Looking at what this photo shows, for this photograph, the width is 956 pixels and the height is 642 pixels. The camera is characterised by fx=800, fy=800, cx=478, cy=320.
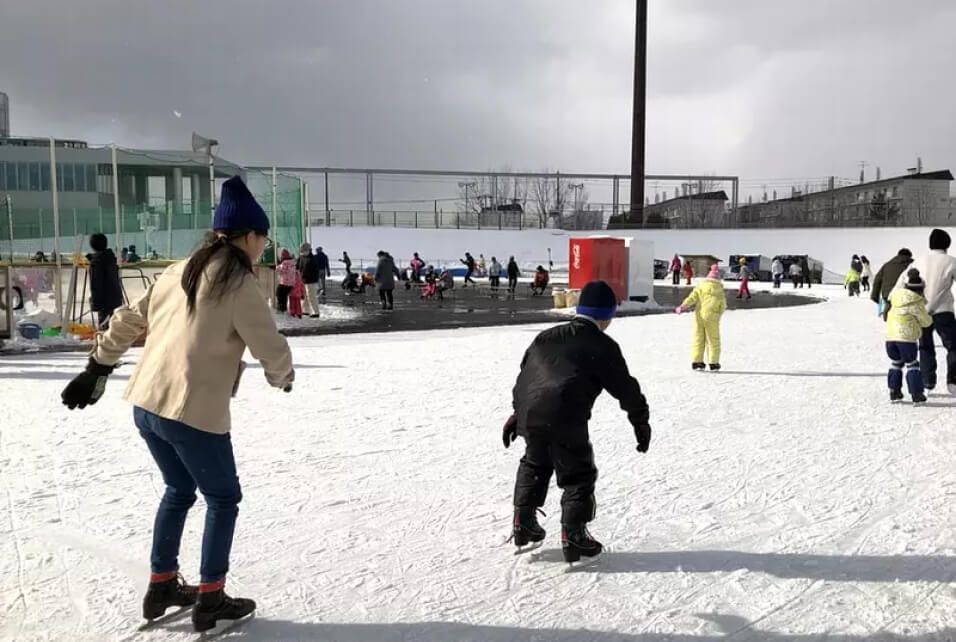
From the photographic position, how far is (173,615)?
289 centimetres

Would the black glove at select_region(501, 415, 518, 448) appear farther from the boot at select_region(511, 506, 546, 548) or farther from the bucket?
the bucket

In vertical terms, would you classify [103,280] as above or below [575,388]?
above

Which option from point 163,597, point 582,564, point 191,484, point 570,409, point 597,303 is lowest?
point 582,564

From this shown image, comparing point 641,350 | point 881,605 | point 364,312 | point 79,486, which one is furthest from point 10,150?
point 881,605

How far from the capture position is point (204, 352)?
2.55m

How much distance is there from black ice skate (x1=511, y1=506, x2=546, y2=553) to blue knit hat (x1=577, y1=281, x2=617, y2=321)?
34.4 inches

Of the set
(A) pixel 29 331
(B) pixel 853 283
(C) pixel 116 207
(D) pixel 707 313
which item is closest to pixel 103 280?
(A) pixel 29 331

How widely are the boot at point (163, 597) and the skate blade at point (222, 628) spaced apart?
0.17m

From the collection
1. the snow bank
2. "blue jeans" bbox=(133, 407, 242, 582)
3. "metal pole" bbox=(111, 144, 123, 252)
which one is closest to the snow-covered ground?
"blue jeans" bbox=(133, 407, 242, 582)

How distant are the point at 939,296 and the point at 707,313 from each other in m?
2.46

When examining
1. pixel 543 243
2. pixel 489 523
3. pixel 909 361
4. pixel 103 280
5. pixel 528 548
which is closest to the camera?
pixel 528 548

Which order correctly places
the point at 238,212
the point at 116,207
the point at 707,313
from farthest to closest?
the point at 116,207, the point at 707,313, the point at 238,212

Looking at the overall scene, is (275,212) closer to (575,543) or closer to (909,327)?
(909,327)

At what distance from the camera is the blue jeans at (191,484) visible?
8.44 ft
